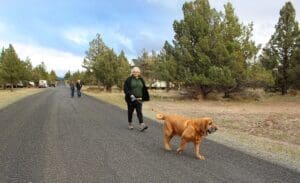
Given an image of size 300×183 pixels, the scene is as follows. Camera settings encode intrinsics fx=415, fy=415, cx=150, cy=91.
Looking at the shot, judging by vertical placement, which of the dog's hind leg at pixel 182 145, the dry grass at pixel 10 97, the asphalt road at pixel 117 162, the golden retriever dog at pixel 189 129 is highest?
the golden retriever dog at pixel 189 129

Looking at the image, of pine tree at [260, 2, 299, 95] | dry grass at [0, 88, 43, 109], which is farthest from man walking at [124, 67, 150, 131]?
pine tree at [260, 2, 299, 95]

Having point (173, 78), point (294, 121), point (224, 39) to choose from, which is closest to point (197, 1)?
point (224, 39)

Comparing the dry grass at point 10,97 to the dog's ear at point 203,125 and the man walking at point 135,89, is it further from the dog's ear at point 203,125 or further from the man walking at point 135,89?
the dog's ear at point 203,125

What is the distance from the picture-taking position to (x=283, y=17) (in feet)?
145

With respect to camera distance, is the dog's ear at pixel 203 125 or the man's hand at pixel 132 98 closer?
the dog's ear at pixel 203 125

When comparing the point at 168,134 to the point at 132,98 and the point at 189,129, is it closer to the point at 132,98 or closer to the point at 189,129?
the point at 189,129

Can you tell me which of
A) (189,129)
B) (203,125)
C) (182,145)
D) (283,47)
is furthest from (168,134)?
(283,47)

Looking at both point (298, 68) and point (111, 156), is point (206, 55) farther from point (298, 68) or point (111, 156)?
point (111, 156)

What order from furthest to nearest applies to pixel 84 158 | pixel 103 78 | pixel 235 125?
1. pixel 103 78
2. pixel 235 125
3. pixel 84 158

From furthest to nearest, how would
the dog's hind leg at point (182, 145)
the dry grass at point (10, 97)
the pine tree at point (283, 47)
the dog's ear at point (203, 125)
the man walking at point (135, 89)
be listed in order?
the pine tree at point (283, 47) < the dry grass at point (10, 97) < the man walking at point (135, 89) < the dog's hind leg at point (182, 145) < the dog's ear at point (203, 125)

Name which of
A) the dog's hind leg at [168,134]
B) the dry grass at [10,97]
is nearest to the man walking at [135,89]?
the dog's hind leg at [168,134]

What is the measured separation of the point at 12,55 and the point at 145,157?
78.5 metres

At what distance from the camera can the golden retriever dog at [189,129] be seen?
8.58m

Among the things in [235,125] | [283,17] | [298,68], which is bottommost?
[235,125]
